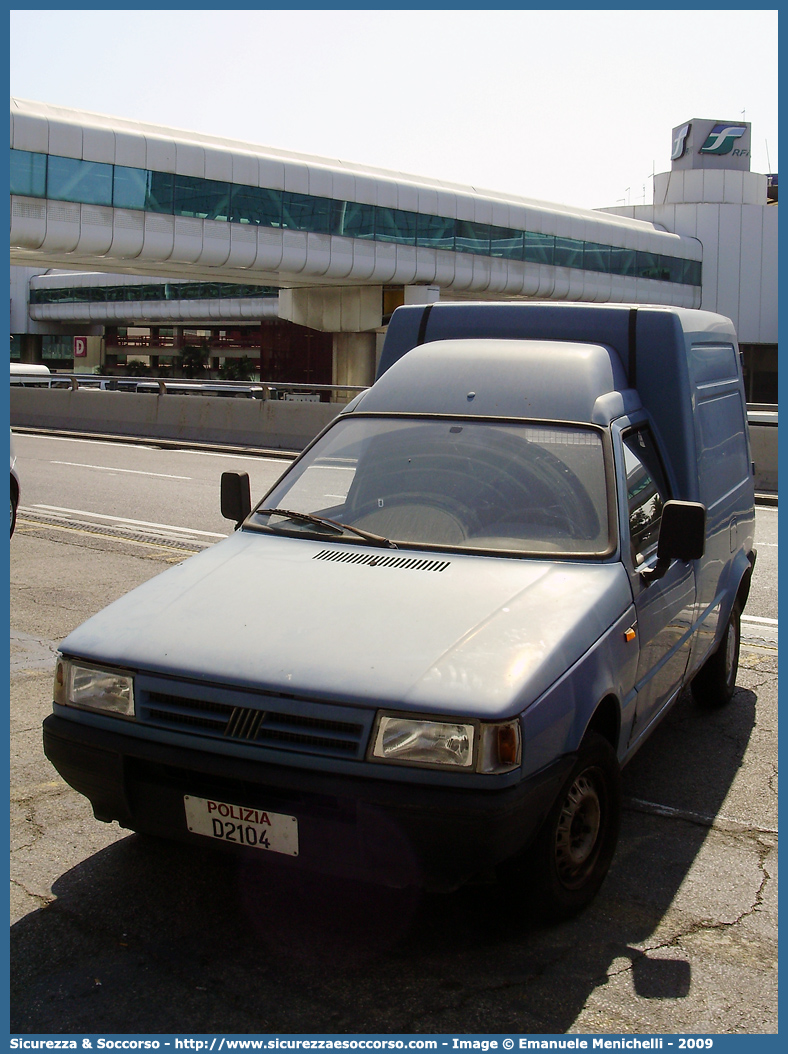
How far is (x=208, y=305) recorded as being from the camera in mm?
76000

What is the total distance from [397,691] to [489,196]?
52.0 m

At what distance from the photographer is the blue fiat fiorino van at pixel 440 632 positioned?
3.11 metres

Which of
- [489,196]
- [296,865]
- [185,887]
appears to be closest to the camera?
[296,865]

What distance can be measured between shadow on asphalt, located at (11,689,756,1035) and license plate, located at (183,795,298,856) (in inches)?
14.7

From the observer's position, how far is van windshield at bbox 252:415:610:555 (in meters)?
4.22

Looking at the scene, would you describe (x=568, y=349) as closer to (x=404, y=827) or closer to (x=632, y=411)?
(x=632, y=411)

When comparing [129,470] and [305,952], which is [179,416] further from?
[305,952]

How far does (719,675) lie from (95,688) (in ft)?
12.3

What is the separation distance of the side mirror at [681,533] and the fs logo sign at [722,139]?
250 ft

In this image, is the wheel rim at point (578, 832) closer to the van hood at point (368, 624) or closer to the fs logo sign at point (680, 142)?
the van hood at point (368, 624)

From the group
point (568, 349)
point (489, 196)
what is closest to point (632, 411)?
point (568, 349)

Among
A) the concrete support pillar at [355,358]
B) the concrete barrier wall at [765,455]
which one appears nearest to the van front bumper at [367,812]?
the concrete barrier wall at [765,455]

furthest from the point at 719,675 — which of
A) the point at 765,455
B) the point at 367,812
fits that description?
the point at 765,455

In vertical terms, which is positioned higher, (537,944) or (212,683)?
(212,683)
